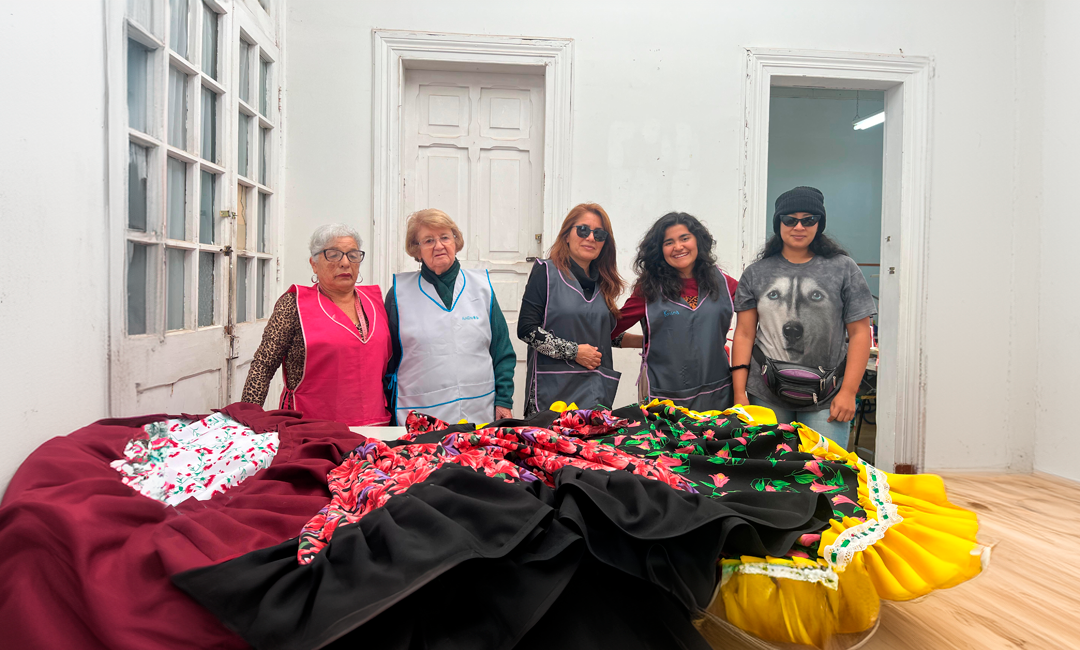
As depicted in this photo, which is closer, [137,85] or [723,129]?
[137,85]

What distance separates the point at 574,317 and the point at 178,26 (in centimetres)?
188

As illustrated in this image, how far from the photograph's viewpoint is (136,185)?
189 cm

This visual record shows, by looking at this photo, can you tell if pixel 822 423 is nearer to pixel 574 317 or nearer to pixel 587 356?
pixel 587 356

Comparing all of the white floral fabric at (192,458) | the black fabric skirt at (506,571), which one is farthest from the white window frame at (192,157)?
the black fabric skirt at (506,571)

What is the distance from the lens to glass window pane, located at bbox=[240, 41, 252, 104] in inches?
112

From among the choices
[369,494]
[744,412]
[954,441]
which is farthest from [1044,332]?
[369,494]

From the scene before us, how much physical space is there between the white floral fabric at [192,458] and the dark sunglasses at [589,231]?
144cm

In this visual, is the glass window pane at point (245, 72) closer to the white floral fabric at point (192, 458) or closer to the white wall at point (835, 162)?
the white floral fabric at point (192, 458)

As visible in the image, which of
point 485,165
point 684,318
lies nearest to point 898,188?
point 684,318

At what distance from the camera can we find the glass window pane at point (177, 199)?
7.00ft

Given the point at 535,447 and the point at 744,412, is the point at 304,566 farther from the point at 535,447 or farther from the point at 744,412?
the point at 744,412

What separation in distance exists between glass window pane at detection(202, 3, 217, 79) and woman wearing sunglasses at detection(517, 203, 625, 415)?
163 cm

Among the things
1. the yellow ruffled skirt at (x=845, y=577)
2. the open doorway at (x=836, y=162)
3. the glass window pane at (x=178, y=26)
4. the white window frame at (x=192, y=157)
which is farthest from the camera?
the open doorway at (x=836, y=162)

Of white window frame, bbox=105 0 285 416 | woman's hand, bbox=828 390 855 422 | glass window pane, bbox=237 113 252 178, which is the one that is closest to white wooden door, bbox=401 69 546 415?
white window frame, bbox=105 0 285 416
